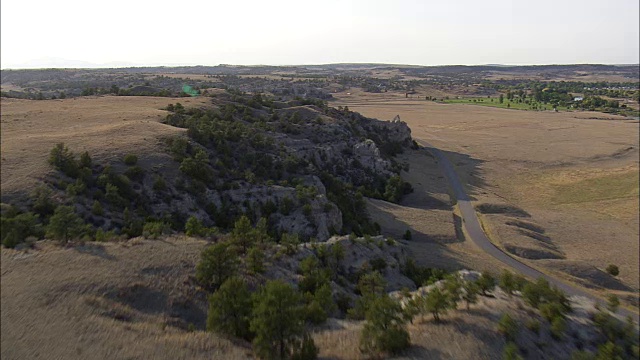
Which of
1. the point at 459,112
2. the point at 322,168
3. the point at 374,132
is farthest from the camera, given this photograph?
the point at 459,112

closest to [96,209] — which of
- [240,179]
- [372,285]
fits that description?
[240,179]

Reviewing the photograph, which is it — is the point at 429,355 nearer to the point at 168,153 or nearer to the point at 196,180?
the point at 196,180

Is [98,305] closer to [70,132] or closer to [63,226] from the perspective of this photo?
[63,226]

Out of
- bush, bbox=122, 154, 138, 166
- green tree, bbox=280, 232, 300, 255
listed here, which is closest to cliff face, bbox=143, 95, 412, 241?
bush, bbox=122, 154, 138, 166

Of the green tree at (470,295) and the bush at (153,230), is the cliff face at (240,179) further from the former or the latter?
the green tree at (470,295)

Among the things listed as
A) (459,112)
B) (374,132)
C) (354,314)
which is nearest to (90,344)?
(354,314)

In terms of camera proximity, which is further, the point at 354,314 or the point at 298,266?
the point at 298,266

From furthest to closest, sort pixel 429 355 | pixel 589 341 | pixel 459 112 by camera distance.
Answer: pixel 459 112 → pixel 589 341 → pixel 429 355
